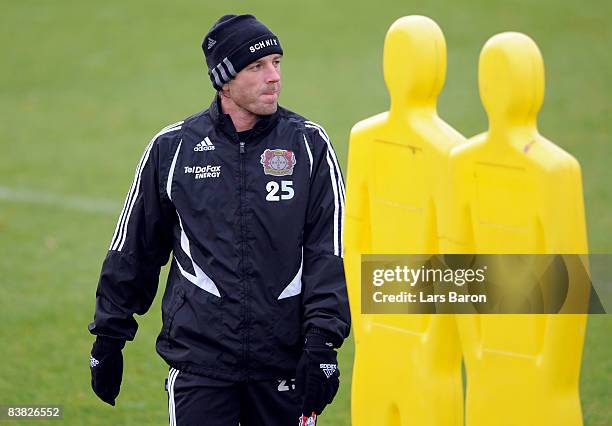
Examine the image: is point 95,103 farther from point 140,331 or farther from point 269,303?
point 269,303

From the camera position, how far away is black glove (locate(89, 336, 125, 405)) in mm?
5691

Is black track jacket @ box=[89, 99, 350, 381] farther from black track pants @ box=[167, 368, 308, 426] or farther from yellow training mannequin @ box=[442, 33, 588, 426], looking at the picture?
yellow training mannequin @ box=[442, 33, 588, 426]

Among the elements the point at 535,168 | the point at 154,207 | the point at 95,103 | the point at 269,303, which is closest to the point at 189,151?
the point at 154,207

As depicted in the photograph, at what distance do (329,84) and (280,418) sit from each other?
521 inches

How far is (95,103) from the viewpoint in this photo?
1794cm

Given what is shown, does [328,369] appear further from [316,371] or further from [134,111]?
[134,111]

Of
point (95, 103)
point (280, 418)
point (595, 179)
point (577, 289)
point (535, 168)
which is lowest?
point (280, 418)

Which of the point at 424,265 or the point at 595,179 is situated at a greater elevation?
the point at 595,179

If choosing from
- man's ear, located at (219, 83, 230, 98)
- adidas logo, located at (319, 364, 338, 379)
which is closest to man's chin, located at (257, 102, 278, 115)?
man's ear, located at (219, 83, 230, 98)

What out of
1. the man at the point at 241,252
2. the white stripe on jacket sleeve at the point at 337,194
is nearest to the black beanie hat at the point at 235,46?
the man at the point at 241,252

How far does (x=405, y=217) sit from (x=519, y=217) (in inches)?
26.4

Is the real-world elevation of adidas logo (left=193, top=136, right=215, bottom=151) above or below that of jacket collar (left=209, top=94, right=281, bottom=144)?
below

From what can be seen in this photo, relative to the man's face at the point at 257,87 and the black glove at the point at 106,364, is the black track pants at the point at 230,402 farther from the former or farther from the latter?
the man's face at the point at 257,87

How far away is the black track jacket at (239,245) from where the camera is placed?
539 cm
